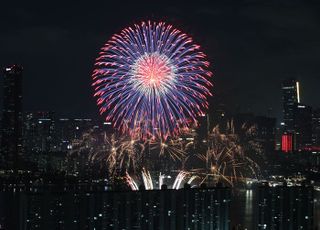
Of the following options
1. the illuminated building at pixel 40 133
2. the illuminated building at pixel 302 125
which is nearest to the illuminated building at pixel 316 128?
the illuminated building at pixel 302 125

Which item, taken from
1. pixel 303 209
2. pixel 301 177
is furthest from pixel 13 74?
pixel 303 209

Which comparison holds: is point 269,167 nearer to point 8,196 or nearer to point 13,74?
point 8,196

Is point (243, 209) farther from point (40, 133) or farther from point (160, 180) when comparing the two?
point (40, 133)

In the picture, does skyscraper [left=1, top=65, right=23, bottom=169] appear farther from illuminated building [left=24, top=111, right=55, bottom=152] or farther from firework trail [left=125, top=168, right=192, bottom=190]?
firework trail [left=125, top=168, right=192, bottom=190]

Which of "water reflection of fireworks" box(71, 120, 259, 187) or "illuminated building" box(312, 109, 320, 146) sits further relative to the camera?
"illuminated building" box(312, 109, 320, 146)

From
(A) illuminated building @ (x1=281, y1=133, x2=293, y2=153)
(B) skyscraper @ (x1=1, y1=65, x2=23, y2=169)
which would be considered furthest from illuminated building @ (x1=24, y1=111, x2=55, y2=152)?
(A) illuminated building @ (x1=281, y1=133, x2=293, y2=153)
